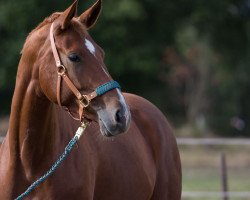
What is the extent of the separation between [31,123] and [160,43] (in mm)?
20293

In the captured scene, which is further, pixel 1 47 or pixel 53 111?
pixel 1 47

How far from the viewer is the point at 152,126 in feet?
19.9

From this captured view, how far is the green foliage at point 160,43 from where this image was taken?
23.1m

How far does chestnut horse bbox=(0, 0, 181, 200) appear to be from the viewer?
4.28 metres

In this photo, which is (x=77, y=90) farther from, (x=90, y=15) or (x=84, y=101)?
(x=90, y=15)

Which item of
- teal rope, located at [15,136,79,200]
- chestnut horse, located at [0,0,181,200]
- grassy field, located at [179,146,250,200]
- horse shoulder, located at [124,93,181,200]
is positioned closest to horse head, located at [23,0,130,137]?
chestnut horse, located at [0,0,181,200]

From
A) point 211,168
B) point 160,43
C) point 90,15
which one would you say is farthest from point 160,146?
point 160,43

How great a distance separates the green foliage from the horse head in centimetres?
1834

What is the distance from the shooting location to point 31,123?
4609 mm

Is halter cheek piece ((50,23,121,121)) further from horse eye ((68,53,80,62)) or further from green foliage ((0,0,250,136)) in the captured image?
green foliage ((0,0,250,136))

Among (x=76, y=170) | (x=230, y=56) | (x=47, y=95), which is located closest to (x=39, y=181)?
(x=76, y=170)

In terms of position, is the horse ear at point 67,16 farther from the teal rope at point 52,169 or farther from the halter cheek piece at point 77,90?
the teal rope at point 52,169

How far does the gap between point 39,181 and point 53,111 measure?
1.50ft

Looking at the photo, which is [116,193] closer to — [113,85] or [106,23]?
[113,85]
